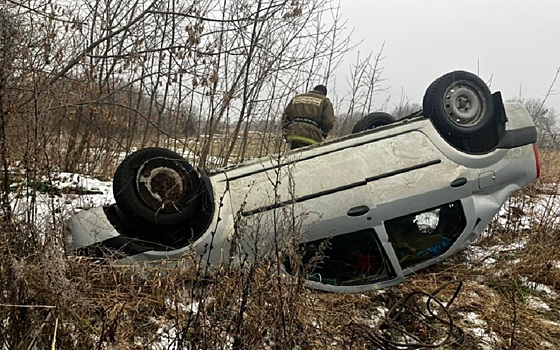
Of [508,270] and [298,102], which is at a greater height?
[298,102]

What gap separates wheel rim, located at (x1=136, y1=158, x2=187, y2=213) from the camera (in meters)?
3.03

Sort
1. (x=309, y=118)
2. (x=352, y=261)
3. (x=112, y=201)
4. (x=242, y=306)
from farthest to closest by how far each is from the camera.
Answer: (x=309, y=118), (x=112, y=201), (x=352, y=261), (x=242, y=306)

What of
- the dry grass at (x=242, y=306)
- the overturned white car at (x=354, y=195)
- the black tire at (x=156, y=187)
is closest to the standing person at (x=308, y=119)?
the overturned white car at (x=354, y=195)

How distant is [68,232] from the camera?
298 centimetres

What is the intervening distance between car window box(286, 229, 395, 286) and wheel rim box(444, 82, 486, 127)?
1.26m

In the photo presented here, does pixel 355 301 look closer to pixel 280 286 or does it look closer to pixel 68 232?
pixel 280 286

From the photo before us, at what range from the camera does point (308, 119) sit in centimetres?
601

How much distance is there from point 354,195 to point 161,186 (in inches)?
56.0

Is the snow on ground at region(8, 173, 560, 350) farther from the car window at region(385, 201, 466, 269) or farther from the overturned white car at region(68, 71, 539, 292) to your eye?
the car window at region(385, 201, 466, 269)

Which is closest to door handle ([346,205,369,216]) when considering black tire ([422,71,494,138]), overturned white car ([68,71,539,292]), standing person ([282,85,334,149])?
overturned white car ([68,71,539,292])

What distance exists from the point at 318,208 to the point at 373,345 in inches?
42.6

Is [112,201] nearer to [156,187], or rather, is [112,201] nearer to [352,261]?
[156,187]

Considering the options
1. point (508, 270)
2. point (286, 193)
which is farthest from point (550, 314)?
point (286, 193)

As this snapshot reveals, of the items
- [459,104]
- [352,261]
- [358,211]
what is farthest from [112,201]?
[459,104]
